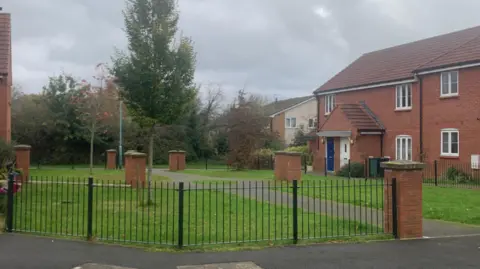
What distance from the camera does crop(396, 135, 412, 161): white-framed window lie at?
26825 mm

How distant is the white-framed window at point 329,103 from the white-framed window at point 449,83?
33.2 feet

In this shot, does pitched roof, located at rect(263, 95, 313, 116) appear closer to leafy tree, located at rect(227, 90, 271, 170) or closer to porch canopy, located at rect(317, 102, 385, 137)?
leafy tree, located at rect(227, 90, 271, 170)

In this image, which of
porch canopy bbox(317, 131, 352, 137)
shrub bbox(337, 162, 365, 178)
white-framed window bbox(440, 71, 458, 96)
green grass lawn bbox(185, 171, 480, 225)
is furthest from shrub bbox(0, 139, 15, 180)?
white-framed window bbox(440, 71, 458, 96)

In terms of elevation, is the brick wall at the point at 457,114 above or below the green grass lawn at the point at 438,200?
above

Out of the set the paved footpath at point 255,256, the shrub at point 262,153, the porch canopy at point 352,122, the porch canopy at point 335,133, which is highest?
the porch canopy at point 352,122

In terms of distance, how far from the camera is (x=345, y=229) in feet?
33.9

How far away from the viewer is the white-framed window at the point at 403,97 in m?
26.9

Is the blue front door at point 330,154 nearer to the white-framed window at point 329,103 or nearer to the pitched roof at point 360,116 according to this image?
the pitched roof at point 360,116

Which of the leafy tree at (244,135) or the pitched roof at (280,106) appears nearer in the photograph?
the leafy tree at (244,135)

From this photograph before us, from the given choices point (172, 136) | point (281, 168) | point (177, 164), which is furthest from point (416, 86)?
point (172, 136)

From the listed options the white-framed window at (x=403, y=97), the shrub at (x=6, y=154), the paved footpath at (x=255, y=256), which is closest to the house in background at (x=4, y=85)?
the shrub at (x=6, y=154)

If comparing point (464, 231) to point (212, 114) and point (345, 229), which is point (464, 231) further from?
point (212, 114)

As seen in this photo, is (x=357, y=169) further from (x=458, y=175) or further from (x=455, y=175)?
(x=458, y=175)

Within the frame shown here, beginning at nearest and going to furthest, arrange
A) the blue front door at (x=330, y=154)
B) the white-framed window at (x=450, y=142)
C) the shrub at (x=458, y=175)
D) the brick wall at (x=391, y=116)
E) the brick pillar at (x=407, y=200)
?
the brick pillar at (x=407, y=200), the shrub at (x=458, y=175), the white-framed window at (x=450, y=142), the brick wall at (x=391, y=116), the blue front door at (x=330, y=154)
